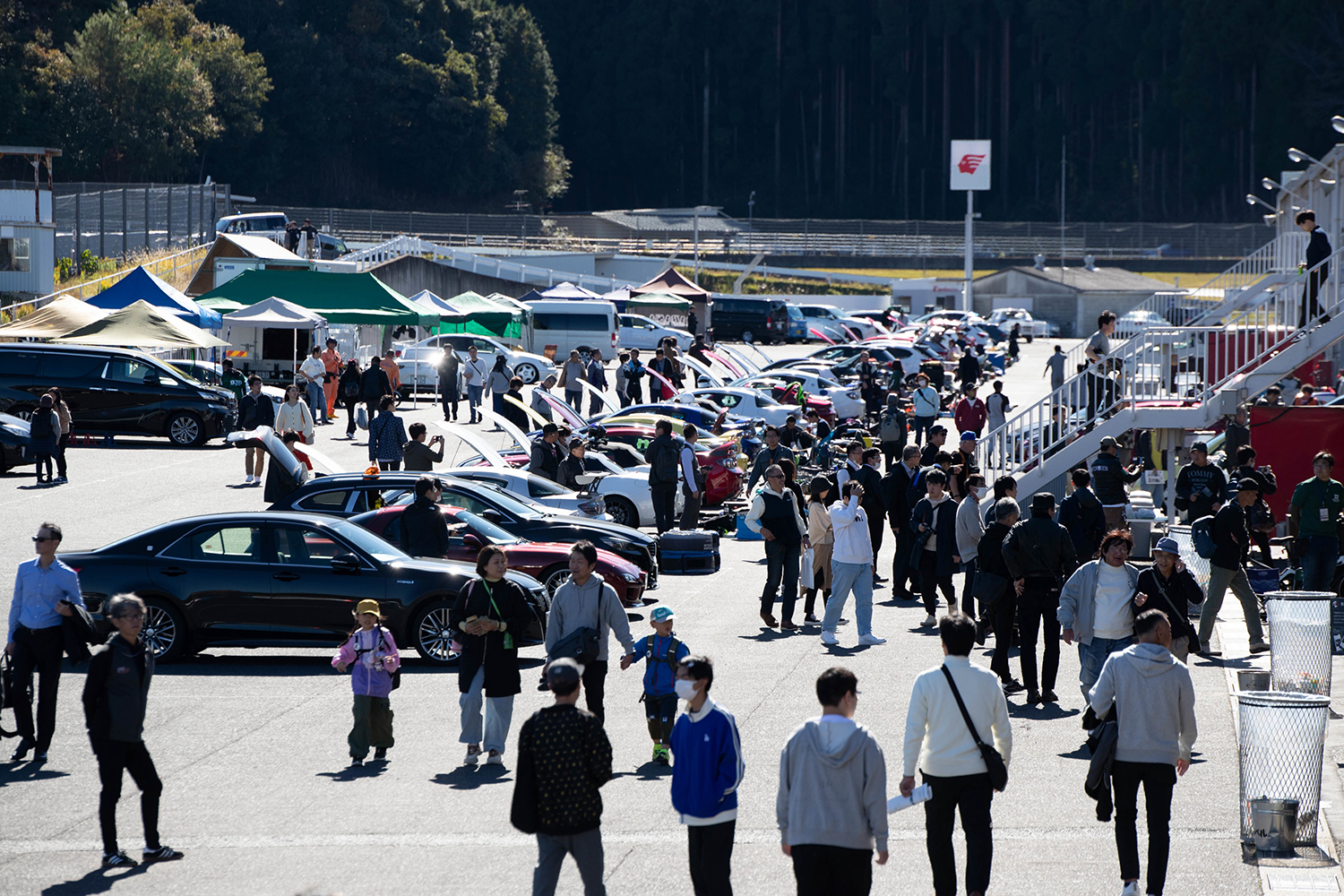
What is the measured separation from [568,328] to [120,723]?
142ft

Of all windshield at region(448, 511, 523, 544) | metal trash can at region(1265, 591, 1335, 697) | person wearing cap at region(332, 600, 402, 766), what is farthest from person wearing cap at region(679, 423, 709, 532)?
person wearing cap at region(332, 600, 402, 766)

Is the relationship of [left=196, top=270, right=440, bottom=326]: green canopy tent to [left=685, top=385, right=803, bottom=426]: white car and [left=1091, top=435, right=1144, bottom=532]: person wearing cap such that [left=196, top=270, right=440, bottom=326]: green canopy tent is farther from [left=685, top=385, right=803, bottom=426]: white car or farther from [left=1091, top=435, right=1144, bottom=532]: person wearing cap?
[left=1091, top=435, right=1144, bottom=532]: person wearing cap

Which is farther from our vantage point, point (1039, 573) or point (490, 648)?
point (1039, 573)

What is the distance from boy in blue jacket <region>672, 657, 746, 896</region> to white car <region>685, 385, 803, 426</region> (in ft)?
85.2

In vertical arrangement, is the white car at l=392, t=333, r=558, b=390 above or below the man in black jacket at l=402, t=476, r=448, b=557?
above

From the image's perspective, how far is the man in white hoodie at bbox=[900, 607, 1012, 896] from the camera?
725 centimetres

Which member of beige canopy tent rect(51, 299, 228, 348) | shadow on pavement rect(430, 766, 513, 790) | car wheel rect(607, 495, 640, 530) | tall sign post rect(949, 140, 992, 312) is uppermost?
tall sign post rect(949, 140, 992, 312)

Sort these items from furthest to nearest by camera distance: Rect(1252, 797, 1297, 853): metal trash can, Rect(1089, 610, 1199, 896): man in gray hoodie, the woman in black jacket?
Rect(1252, 797, 1297, 853): metal trash can, the woman in black jacket, Rect(1089, 610, 1199, 896): man in gray hoodie

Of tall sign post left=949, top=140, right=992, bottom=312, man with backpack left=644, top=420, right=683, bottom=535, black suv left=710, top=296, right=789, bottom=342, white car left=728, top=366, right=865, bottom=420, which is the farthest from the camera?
tall sign post left=949, top=140, right=992, bottom=312

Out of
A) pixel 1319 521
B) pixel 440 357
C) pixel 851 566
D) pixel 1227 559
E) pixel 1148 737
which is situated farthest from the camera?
pixel 440 357

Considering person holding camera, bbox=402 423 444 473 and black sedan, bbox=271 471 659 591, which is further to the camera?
person holding camera, bbox=402 423 444 473

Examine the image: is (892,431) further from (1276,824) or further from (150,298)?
(150,298)

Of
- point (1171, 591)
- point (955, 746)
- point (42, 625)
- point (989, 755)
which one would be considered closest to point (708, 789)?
A: point (955, 746)

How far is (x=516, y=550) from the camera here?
1552 centimetres
